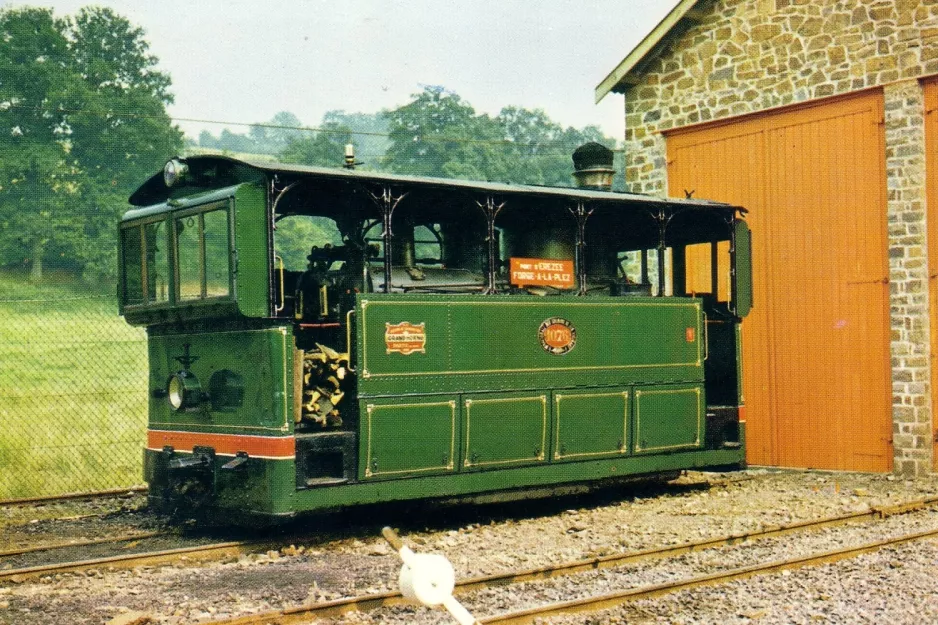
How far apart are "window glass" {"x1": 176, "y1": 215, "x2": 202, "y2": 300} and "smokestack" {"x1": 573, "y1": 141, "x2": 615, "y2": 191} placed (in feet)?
16.9

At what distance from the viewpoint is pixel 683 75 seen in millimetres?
14102

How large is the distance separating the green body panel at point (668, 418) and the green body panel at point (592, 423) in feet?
0.59

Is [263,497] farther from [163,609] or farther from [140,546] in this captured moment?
[163,609]

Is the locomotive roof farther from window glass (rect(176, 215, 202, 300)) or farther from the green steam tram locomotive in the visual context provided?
window glass (rect(176, 215, 202, 300))

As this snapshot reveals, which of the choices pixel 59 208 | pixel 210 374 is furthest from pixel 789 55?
pixel 59 208

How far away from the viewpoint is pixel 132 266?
370 inches

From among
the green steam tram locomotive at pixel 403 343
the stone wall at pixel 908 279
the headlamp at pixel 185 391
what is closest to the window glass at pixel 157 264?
the green steam tram locomotive at pixel 403 343

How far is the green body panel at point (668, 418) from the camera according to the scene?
1032 cm

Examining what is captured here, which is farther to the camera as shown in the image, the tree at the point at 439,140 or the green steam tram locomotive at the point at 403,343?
the tree at the point at 439,140

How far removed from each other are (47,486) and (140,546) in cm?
392

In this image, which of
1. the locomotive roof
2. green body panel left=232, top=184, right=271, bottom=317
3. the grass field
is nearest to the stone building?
the locomotive roof

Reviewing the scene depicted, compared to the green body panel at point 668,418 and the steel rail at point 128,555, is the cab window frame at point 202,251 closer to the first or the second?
the steel rail at point 128,555

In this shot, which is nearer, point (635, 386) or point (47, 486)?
point (635, 386)

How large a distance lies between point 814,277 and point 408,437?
20.6 ft
